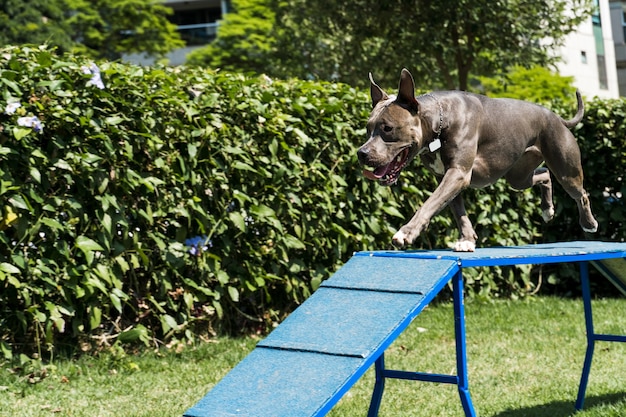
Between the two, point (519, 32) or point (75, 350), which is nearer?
point (75, 350)

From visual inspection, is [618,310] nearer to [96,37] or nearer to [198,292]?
[198,292]

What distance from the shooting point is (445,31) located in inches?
516

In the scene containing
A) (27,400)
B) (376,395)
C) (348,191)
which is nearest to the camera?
(376,395)

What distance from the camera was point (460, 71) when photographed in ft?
44.5

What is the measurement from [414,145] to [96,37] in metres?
30.7

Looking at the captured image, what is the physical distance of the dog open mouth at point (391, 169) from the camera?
366 cm

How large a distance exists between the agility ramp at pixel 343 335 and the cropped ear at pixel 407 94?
68 centimetres

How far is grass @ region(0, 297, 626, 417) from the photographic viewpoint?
200 inches

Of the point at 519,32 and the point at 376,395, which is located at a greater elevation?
the point at 519,32

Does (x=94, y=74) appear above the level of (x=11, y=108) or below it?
above

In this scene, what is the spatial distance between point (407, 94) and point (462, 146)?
1.33 ft

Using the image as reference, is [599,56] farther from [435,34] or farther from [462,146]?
[462,146]

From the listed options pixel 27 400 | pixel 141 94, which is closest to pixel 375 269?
pixel 27 400

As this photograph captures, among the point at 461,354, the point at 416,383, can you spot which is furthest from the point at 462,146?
the point at 416,383
